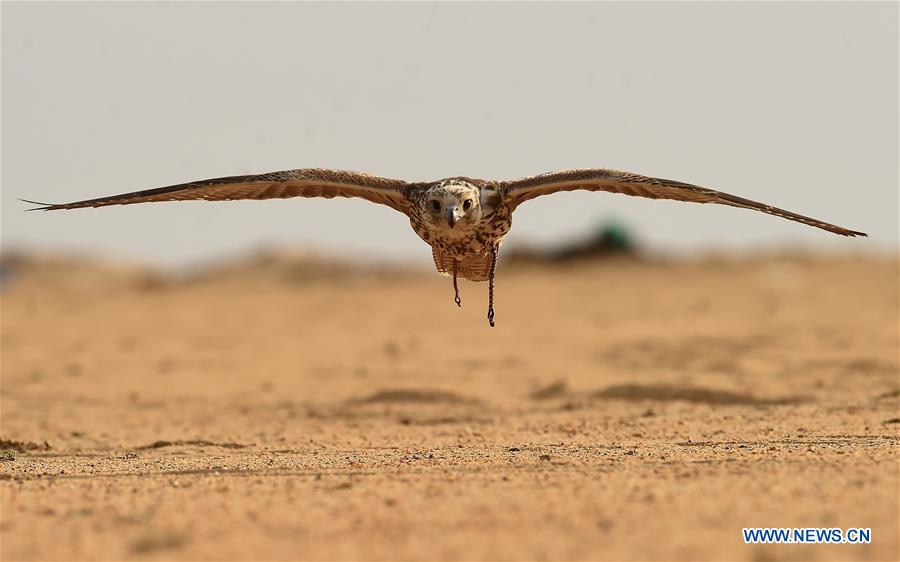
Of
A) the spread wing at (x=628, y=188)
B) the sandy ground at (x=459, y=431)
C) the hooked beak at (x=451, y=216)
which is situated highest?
the spread wing at (x=628, y=188)

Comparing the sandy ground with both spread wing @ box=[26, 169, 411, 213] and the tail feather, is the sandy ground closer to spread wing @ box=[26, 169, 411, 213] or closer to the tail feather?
the tail feather

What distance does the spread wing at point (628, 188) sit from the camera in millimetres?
8750

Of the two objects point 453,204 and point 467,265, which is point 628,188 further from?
point 467,265

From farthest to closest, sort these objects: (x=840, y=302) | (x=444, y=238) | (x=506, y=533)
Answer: (x=840, y=302) → (x=444, y=238) → (x=506, y=533)

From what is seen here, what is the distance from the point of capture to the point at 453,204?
9508 millimetres

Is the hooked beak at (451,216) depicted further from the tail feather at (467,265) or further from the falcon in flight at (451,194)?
the tail feather at (467,265)

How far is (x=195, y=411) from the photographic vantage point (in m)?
13.7

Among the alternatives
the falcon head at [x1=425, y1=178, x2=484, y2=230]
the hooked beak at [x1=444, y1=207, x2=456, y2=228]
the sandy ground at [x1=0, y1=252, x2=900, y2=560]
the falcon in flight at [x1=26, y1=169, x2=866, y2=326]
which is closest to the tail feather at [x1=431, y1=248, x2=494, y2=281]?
the falcon in flight at [x1=26, y1=169, x2=866, y2=326]

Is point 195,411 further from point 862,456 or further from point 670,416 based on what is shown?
point 862,456

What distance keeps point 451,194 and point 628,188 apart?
1.59 m

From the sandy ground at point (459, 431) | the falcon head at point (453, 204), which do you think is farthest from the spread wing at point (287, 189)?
the sandy ground at point (459, 431)

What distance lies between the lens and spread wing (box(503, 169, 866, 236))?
344 inches

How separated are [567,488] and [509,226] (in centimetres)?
418

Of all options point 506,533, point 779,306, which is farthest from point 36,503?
point 779,306
